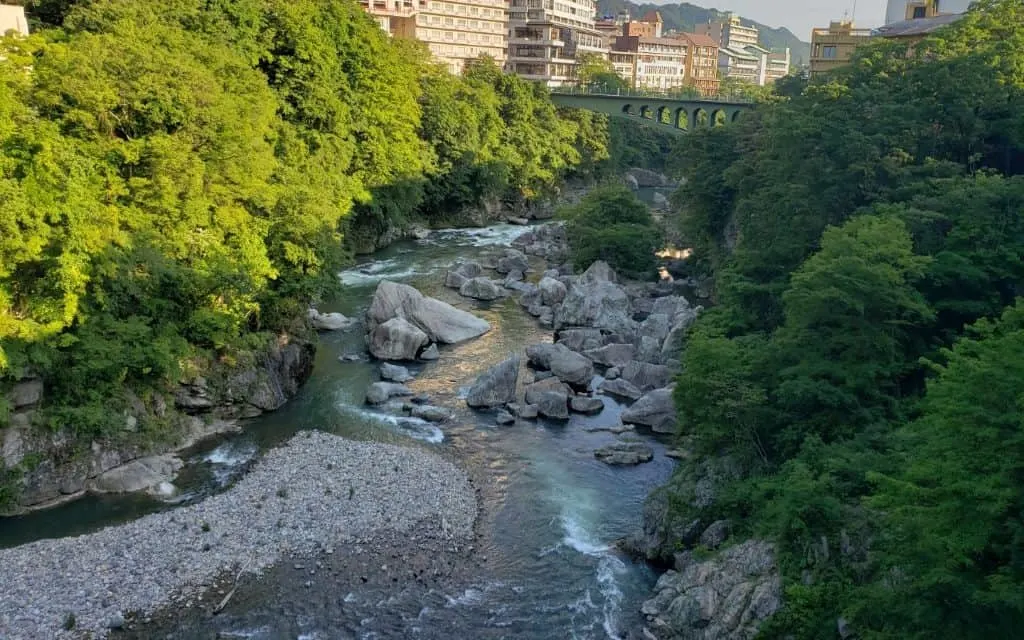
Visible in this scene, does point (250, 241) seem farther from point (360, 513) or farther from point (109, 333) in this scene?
point (360, 513)

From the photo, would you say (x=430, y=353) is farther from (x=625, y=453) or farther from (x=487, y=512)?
(x=487, y=512)

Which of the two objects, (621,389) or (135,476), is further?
(621,389)

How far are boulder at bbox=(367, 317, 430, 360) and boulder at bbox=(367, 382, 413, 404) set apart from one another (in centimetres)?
262

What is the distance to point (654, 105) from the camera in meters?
62.9

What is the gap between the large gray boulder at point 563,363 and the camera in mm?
28016

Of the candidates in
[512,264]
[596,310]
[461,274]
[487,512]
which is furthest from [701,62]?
[487,512]

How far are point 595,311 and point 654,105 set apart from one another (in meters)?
34.2

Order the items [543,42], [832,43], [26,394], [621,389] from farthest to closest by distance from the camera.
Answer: [543,42], [832,43], [621,389], [26,394]

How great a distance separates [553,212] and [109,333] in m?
46.8

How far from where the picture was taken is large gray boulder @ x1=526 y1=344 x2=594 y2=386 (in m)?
28.0

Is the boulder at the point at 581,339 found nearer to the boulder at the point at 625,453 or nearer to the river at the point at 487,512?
the river at the point at 487,512

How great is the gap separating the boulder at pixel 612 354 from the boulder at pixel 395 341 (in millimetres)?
6808

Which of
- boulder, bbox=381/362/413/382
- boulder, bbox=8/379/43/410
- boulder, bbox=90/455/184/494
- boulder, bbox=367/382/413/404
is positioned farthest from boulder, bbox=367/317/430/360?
boulder, bbox=8/379/43/410

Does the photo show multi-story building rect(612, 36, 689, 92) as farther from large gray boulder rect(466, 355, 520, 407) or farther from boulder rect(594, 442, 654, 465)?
boulder rect(594, 442, 654, 465)
